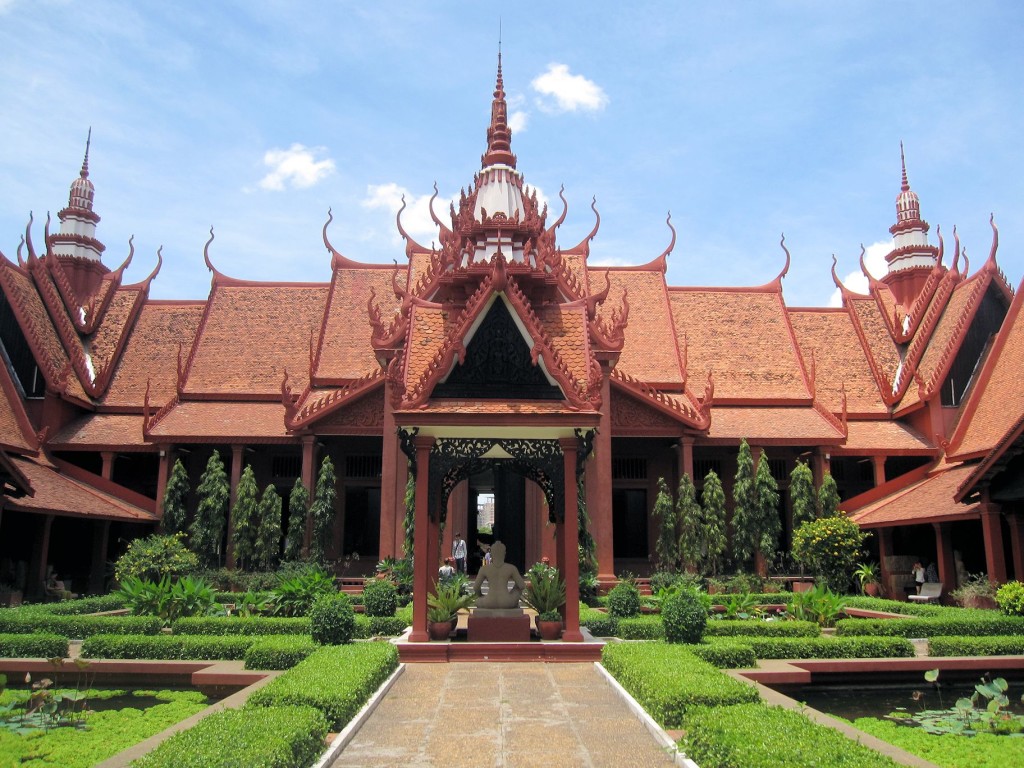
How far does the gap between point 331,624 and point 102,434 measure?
48.8ft

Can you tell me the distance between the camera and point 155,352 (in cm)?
2600

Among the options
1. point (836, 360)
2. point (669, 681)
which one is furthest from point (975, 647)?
point (836, 360)

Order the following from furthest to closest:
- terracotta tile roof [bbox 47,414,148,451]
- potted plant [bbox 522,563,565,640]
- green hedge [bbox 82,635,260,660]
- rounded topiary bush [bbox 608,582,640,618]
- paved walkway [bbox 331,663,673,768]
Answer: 1. terracotta tile roof [bbox 47,414,148,451]
2. rounded topiary bush [bbox 608,582,640,618]
3. potted plant [bbox 522,563,565,640]
4. green hedge [bbox 82,635,260,660]
5. paved walkway [bbox 331,663,673,768]

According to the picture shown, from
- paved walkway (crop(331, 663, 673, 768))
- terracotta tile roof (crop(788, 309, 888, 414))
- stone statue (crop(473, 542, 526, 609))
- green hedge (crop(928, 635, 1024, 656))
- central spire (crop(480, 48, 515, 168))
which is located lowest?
paved walkway (crop(331, 663, 673, 768))

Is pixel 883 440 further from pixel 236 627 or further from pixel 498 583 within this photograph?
pixel 236 627

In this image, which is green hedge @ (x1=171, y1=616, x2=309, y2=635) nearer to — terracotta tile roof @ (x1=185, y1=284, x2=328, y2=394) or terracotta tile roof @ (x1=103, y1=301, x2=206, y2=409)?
terracotta tile roof @ (x1=185, y1=284, x2=328, y2=394)

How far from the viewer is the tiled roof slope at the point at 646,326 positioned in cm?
2411

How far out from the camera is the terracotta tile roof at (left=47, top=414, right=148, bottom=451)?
21.9 metres

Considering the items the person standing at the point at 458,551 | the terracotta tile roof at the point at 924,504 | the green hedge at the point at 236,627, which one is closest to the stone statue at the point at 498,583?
the green hedge at the point at 236,627

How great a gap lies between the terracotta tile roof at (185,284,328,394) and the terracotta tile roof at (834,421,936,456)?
14.9 metres

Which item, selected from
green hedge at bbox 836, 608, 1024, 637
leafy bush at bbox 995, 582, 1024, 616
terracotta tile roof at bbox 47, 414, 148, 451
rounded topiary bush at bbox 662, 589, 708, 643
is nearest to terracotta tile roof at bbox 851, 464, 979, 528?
leafy bush at bbox 995, 582, 1024, 616

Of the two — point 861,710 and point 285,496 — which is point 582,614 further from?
point 285,496

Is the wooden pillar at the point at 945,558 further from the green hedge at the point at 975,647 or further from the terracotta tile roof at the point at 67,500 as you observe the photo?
the terracotta tile roof at the point at 67,500

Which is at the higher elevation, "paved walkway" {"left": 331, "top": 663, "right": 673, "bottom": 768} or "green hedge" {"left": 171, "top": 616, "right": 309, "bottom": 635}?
"green hedge" {"left": 171, "top": 616, "right": 309, "bottom": 635}
